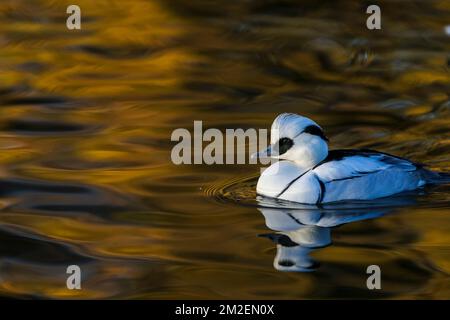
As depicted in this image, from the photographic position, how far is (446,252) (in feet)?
26.8

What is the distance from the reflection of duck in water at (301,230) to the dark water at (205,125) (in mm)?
24

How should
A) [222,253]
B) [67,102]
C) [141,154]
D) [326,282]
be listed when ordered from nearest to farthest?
[326,282] < [222,253] < [141,154] < [67,102]

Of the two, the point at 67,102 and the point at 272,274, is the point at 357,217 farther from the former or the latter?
the point at 67,102

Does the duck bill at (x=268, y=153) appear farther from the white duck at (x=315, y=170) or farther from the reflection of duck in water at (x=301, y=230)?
the reflection of duck in water at (x=301, y=230)

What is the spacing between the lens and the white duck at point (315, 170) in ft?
30.9

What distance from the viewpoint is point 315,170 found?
957 centimetres

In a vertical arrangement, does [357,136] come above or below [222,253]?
above

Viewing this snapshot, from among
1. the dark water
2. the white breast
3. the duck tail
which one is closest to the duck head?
the white breast

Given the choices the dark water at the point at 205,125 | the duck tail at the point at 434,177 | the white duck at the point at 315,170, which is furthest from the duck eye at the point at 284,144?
the duck tail at the point at 434,177

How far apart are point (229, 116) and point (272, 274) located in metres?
4.69

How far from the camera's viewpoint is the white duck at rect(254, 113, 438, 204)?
9.43m

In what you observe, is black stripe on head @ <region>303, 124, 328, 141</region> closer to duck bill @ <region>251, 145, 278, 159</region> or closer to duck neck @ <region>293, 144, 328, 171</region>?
duck neck @ <region>293, 144, 328, 171</region>

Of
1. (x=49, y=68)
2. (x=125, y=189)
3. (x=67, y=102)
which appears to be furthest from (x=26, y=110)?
(x=125, y=189)

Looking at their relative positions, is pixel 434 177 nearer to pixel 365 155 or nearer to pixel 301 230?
pixel 365 155
